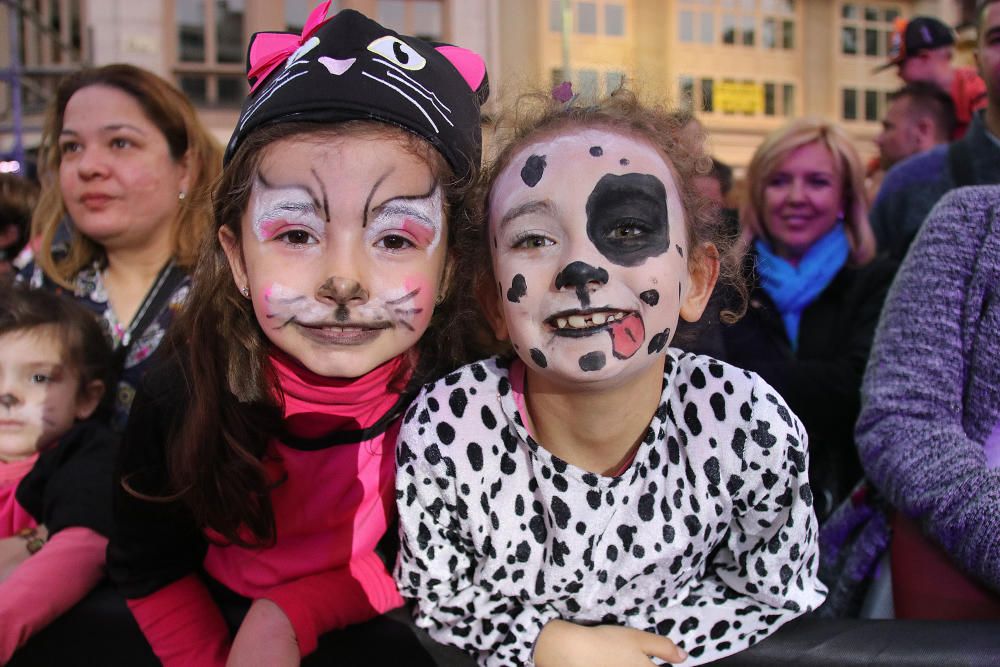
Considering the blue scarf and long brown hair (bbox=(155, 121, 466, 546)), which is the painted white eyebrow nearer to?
long brown hair (bbox=(155, 121, 466, 546))

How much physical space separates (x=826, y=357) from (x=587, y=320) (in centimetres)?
155

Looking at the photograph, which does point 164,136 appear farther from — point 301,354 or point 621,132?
point 621,132

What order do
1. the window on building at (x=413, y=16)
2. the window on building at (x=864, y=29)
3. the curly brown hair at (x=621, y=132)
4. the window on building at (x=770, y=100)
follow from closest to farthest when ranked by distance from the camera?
the curly brown hair at (x=621, y=132)
the window on building at (x=413, y=16)
the window on building at (x=770, y=100)
the window on building at (x=864, y=29)

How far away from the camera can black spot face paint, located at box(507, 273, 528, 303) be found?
45.8 inches

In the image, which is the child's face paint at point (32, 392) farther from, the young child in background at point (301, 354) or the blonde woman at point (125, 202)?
the young child in background at point (301, 354)

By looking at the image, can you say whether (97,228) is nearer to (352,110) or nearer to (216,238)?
(216,238)

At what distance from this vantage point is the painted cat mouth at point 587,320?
3.70 ft

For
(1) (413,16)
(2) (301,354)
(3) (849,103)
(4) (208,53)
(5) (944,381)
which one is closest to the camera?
(2) (301,354)

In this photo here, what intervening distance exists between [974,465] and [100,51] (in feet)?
36.8

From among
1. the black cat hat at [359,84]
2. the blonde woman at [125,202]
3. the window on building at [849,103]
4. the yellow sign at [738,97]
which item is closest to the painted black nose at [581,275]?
the black cat hat at [359,84]

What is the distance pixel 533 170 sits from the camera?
120cm

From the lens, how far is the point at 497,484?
1.22 m

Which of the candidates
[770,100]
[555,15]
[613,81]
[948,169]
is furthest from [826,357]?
[770,100]

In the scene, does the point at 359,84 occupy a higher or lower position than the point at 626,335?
higher
